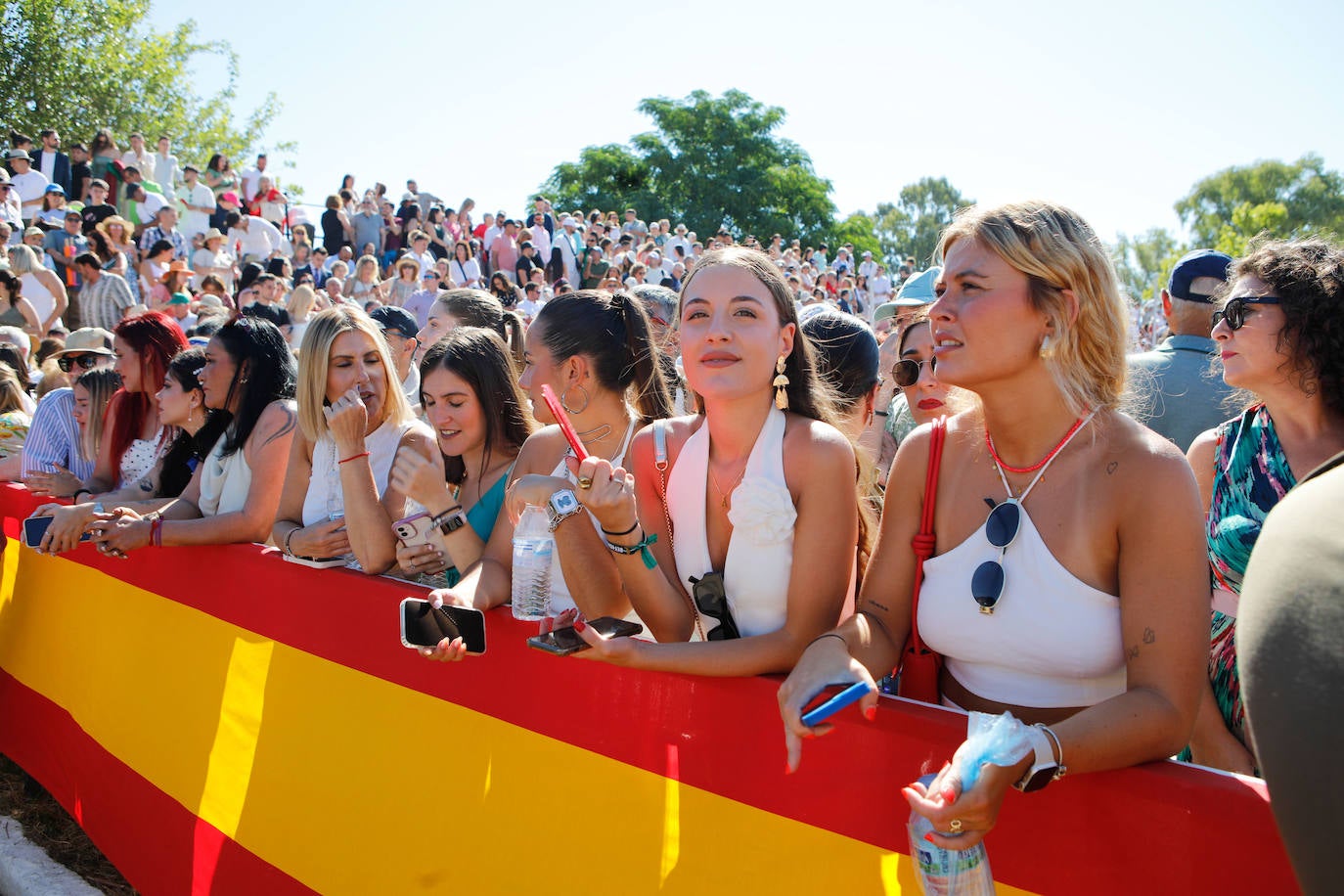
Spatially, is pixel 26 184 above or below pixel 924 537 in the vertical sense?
above

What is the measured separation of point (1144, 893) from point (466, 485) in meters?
2.59

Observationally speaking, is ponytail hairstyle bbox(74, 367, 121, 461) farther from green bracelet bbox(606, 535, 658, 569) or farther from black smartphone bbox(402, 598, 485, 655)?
green bracelet bbox(606, 535, 658, 569)

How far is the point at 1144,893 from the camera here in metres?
1.55

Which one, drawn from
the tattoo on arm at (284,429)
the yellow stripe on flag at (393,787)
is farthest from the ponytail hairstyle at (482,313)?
the yellow stripe on flag at (393,787)

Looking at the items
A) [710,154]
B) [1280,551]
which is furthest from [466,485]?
[710,154]

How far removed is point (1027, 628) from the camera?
192 centimetres

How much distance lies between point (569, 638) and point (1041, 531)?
977 mm

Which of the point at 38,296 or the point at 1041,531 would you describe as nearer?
the point at 1041,531

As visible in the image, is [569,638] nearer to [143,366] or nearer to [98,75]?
[143,366]

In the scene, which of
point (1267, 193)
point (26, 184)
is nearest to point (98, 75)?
point (26, 184)

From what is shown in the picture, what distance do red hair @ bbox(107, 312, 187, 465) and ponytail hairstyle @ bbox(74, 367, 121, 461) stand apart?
1.22 ft

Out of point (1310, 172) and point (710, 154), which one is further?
point (1310, 172)

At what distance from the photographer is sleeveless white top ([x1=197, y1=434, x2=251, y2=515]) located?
13.4 ft

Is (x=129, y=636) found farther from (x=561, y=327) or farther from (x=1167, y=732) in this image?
(x=1167, y=732)
